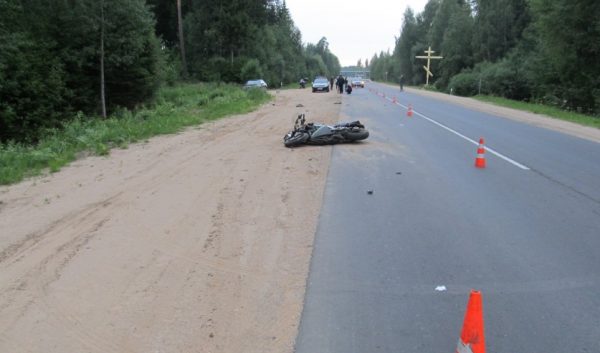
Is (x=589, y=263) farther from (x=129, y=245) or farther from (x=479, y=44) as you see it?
(x=479, y=44)

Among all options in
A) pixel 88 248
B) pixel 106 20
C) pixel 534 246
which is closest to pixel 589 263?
pixel 534 246

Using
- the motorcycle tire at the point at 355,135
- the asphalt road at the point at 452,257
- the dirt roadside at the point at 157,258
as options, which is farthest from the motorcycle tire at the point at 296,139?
the asphalt road at the point at 452,257

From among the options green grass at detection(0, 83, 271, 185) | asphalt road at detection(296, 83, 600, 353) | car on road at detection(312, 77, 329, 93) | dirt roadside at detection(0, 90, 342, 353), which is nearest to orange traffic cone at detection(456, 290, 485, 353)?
asphalt road at detection(296, 83, 600, 353)

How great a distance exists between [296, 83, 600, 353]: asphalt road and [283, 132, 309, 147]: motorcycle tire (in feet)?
10.3

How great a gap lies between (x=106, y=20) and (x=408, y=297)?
23.1m

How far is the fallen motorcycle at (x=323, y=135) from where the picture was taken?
14.2 meters

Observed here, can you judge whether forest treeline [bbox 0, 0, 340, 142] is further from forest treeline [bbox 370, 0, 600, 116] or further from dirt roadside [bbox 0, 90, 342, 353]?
forest treeline [bbox 370, 0, 600, 116]

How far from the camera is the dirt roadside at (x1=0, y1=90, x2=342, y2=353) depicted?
4.04m

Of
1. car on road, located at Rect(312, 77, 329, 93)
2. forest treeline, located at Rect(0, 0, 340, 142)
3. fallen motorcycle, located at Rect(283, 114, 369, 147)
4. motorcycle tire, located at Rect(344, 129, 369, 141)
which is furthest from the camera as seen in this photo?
car on road, located at Rect(312, 77, 329, 93)

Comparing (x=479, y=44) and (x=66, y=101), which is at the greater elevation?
(x=479, y=44)

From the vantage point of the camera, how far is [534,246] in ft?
19.2

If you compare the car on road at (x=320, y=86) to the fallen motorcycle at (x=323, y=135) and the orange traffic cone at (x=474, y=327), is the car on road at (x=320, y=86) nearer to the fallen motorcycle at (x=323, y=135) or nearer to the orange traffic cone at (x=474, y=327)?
the fallen motorcycle at (x=323, y=135)

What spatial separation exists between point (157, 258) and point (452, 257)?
3144 mm

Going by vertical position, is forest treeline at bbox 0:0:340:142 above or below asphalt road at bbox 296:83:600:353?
above
